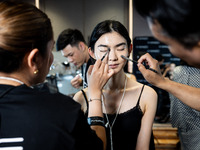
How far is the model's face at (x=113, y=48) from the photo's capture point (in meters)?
Result: 1.20

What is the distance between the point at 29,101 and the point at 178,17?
49 cm

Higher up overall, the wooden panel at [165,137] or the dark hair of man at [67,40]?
the dark hair of man at [67,40]

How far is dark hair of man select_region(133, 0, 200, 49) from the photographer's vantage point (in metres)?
0.47

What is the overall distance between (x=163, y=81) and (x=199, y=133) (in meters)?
0.68

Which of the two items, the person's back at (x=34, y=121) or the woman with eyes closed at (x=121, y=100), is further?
the woman with eyes closed at (x=121, y=100)

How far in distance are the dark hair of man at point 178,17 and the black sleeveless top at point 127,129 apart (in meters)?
0.71

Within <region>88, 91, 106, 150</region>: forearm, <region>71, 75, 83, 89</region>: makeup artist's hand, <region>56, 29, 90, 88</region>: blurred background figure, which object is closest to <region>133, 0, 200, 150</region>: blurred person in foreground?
<region>88, 91, 106, 150</region>: forearm

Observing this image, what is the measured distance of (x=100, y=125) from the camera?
88cm

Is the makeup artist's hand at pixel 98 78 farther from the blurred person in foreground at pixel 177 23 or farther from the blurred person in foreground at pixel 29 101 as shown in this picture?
Result: the blurred person in foreground at pixel 177 23

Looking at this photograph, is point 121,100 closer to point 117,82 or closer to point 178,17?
point 117,82

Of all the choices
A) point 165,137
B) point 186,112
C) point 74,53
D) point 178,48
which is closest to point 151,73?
point 178,48

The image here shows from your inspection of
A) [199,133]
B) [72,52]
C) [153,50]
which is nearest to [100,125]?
[199,133]

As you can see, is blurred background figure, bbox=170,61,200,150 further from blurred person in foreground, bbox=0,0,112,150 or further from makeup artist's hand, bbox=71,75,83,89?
blurred person in foreground, bbox=0,0,112,150

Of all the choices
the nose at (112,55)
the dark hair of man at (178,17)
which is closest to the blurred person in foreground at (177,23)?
the dark hair of man at (178,17)
